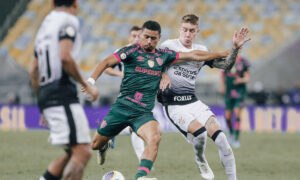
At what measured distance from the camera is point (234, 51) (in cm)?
723

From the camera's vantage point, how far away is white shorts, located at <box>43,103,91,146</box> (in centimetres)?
502

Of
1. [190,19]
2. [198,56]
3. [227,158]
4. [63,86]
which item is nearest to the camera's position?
[63,86]

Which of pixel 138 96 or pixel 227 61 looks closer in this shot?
pixel 138 96

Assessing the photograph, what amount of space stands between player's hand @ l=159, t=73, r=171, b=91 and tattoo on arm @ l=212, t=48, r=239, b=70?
79 centimetres

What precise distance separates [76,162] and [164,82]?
7.98ft

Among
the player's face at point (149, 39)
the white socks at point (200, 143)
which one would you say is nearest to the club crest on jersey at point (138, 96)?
the player's face at point (149, 39)

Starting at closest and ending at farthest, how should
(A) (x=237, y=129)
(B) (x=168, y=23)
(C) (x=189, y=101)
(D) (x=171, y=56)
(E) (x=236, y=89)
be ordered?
(D) (x=171, y=56) < (C) (x=189, y=101) < (A) (x=237, y=129) < (E) (x=236, y=89) < (B) (x=168, y=23)

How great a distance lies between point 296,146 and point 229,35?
15006mm

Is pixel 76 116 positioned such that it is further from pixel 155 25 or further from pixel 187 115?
pixel 187 115

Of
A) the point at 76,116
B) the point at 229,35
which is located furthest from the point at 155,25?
the point at 229,35

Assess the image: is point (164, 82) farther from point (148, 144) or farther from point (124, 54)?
point (148, 144)

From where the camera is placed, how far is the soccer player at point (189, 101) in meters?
7.46

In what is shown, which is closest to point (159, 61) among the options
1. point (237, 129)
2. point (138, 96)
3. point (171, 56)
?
point (171, 56)

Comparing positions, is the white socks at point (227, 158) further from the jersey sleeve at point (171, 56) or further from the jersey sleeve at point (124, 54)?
the jersey sleeve at point (124, 54)
